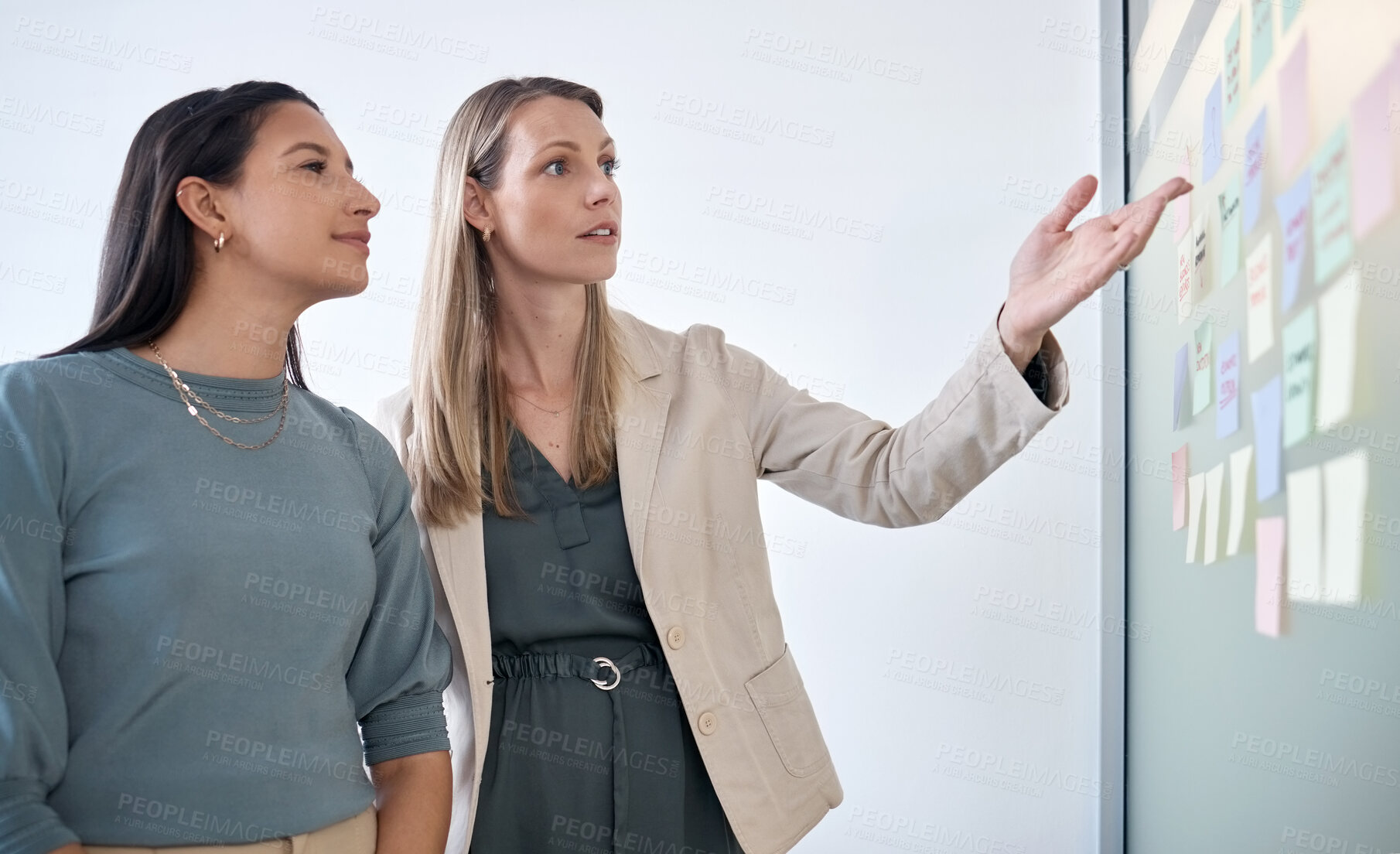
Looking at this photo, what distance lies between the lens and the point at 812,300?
109 inches

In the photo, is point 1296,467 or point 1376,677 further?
point 1296,467

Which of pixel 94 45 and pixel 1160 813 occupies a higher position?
pixel 94 45

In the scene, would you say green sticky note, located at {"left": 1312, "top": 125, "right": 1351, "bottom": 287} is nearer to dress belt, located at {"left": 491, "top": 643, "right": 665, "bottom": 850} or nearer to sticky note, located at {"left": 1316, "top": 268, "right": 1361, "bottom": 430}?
sticky note, located at {"left": 1316, "top": 268, "right": 1361, "bottom": 430}

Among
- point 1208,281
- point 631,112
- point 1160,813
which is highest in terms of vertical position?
point 631,112

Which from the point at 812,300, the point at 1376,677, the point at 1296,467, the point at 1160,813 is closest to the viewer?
the point at 1376,677

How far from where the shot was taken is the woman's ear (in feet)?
5.87

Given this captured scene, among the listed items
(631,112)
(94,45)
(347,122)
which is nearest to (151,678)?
(631,112)

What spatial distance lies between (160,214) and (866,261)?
1.78m

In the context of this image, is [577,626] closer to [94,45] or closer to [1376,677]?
[1376,677]

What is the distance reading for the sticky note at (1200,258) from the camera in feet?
5.46

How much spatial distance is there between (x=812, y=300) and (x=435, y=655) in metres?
1.59

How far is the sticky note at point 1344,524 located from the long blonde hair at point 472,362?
0.91 metres

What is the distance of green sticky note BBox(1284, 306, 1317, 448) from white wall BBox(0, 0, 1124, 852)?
1295 millimetres

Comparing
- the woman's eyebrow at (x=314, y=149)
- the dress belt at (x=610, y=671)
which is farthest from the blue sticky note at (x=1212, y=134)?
the woman's eyebrow at (x=314, y=149)
